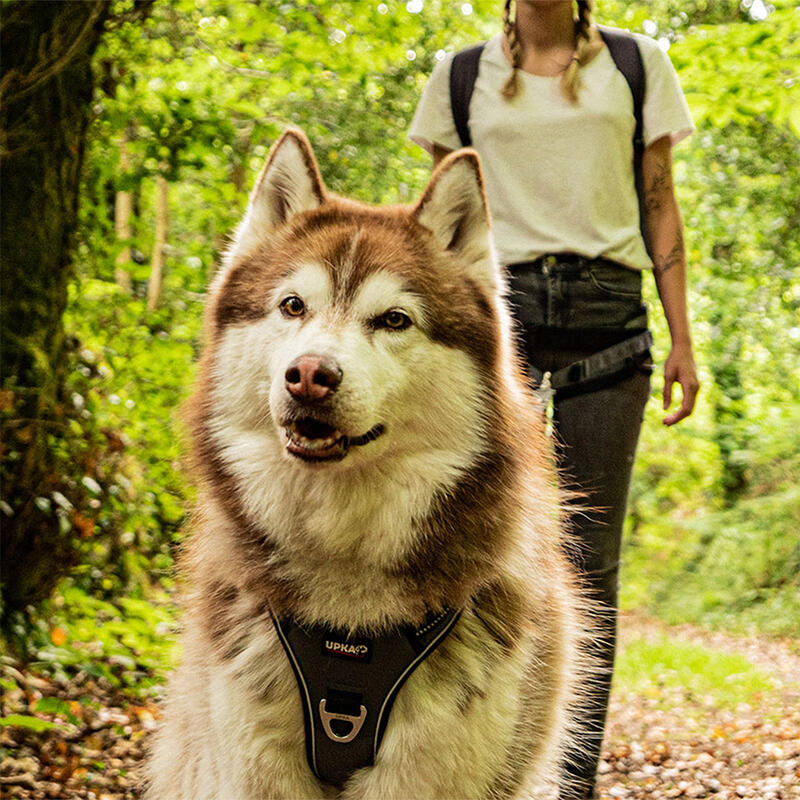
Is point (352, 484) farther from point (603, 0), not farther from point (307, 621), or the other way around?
point (603, 0)

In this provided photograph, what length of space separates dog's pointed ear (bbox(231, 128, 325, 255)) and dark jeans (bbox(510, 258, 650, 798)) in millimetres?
781

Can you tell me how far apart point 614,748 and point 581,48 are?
353 centimetres

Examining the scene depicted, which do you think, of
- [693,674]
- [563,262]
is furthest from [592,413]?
[693,674]

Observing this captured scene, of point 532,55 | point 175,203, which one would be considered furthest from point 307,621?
point 175,203

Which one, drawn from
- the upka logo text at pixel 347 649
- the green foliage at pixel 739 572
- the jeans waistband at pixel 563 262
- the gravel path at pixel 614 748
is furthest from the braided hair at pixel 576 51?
the green foliage at pixel 739 572

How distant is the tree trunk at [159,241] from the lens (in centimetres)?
758

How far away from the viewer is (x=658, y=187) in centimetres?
293

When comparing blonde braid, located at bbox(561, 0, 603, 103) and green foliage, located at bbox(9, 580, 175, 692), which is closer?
blonde braid, located at bbox(561, 0, 603, 103)

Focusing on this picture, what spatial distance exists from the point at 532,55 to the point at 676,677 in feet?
Answer: 18.0

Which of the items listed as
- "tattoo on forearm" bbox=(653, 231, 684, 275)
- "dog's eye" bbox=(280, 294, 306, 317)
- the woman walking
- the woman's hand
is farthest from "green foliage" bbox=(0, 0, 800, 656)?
"tattoo on forearm" bbox=(653, 231, 684, 275)

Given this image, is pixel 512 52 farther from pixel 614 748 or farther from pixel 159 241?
pixel 159 241

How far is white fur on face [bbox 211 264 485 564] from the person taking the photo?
2.14m

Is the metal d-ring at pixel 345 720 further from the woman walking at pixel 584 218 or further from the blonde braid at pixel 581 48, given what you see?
the blonde braid at pixel 581 48

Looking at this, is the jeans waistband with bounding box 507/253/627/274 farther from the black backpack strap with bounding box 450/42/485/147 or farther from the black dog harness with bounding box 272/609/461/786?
the black dog harness with bounding box 272/609/461/786
